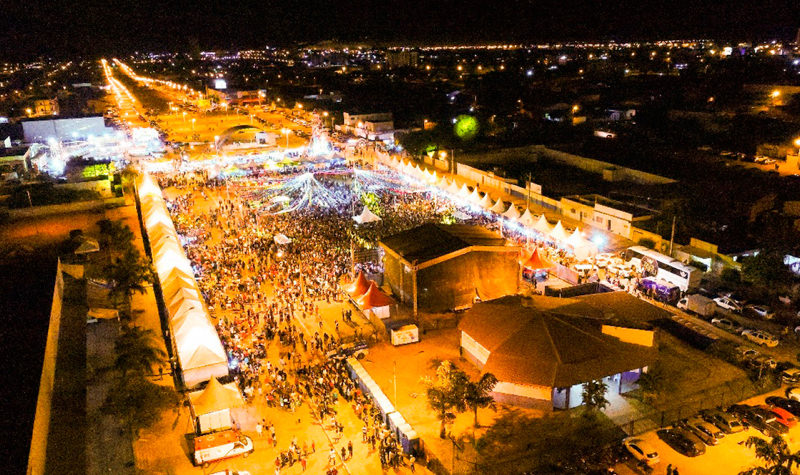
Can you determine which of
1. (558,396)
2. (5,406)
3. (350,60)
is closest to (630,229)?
(558,396)

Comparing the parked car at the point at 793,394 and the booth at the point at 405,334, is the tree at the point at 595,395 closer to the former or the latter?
the parked car at the point at 793,394

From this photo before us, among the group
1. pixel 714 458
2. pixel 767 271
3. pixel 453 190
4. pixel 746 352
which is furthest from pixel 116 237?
pixel 767 271

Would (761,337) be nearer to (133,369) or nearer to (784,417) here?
(784,417)

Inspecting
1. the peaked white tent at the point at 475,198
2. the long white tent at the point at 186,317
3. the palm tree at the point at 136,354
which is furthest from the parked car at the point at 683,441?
the peaked white tent at the point at 475,198

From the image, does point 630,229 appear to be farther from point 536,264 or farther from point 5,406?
point 5,406

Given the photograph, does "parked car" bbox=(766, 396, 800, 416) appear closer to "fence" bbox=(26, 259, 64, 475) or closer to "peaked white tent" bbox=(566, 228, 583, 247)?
"peaked white tent" bbox=(566, 228, 583, 247)

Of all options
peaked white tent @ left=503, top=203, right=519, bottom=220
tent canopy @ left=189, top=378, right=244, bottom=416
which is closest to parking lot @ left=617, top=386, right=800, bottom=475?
tent canopy @ left=189, top=378, right=244, bottom=416

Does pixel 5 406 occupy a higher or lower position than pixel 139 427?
higher
